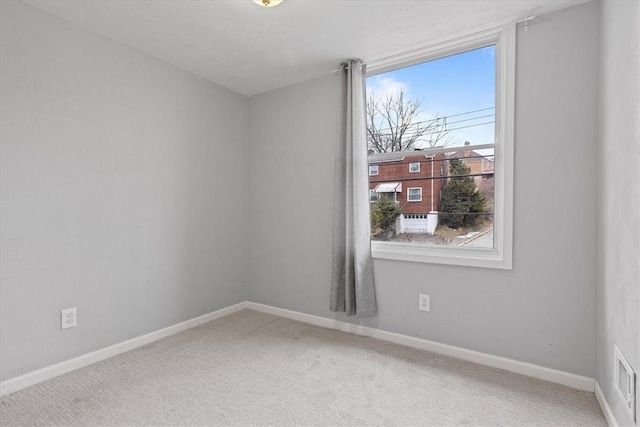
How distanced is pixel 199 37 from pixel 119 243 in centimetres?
158

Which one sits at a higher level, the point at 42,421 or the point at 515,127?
the point at 515,127

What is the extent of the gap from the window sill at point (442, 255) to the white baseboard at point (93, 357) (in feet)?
5.59

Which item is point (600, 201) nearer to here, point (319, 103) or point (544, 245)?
point (544, 245)

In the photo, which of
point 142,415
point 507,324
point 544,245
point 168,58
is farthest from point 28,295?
point 544,245

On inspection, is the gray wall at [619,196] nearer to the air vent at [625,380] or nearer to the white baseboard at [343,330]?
the air vent at [625,380]

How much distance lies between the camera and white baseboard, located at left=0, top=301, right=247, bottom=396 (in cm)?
189

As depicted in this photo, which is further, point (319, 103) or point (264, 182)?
point (264, 182)

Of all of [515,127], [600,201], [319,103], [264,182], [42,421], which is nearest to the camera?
[42,421]

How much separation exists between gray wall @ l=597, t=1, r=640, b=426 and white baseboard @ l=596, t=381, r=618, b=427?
1.4 inches

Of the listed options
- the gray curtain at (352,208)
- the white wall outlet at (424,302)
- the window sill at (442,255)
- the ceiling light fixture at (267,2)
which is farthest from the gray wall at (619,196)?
the ceiling light fixture at (267,2)

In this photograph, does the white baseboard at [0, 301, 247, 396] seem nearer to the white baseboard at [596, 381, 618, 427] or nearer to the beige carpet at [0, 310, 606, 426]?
the beige carpet at [0, 310, 606, 426]

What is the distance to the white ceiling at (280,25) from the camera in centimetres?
198

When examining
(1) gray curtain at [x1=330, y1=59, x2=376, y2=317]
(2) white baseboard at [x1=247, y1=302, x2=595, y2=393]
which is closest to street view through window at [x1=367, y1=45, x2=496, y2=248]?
(1) gray curtain at [x1=330, y1=59, x2=376, y2=317]

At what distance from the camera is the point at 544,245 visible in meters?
2.04
